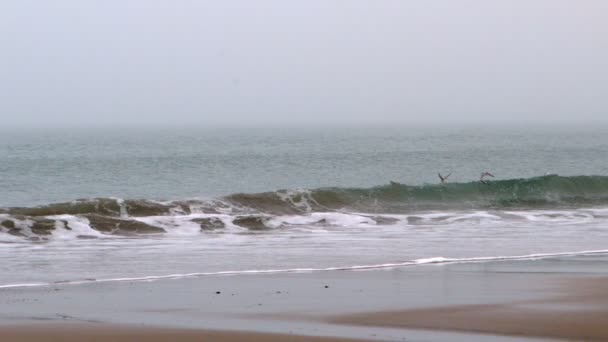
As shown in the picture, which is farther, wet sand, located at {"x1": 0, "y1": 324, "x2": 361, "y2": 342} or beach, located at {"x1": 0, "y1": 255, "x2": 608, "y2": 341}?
beach, located at {"x1": 0, "y1": 255, "x2": 608, "y2": 341}

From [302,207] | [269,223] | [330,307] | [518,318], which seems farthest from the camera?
[302,207]

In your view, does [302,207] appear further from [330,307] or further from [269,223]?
[330,307]

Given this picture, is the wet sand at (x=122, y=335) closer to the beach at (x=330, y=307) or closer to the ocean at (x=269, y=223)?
the beach at (x=330, y=307)

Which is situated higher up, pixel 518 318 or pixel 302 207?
pixel 518 318

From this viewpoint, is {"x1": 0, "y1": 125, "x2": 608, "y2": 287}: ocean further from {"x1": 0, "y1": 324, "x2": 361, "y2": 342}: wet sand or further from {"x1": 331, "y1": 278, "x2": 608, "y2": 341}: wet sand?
{"x1": 331, "y1": 278, "x2": 608, "y2": 341}: wet sand

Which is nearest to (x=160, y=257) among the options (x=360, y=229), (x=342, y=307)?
(x=342, y=307)

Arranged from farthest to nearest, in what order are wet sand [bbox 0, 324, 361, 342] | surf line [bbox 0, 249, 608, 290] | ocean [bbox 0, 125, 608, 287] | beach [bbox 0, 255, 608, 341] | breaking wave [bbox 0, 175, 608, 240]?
breaking wave [bbox 0, 175, 608, 240] < ocean [bbox 0, 125, 608, 287] < surf line [bbox 0, 249, 608, 290] < beach [bbox 0, 255, 608, 341] < wet sand [bbox 0, 324, 361, 342]

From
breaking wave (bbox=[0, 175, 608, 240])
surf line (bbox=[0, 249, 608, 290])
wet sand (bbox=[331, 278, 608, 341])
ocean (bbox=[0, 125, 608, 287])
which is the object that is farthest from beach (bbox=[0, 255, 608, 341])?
breaking wave (bbox=[0, 175, 608, 240])

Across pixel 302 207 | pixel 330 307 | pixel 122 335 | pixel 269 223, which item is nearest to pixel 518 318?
pixel 330 307

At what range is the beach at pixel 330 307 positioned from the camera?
8.75 meters

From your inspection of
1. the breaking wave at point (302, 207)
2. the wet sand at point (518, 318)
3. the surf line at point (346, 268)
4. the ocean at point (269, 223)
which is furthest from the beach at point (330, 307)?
the breaking wave at point (302, 207)

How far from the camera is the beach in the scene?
28.7 feet

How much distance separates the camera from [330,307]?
1012cm

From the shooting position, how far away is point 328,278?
40.5 feet
